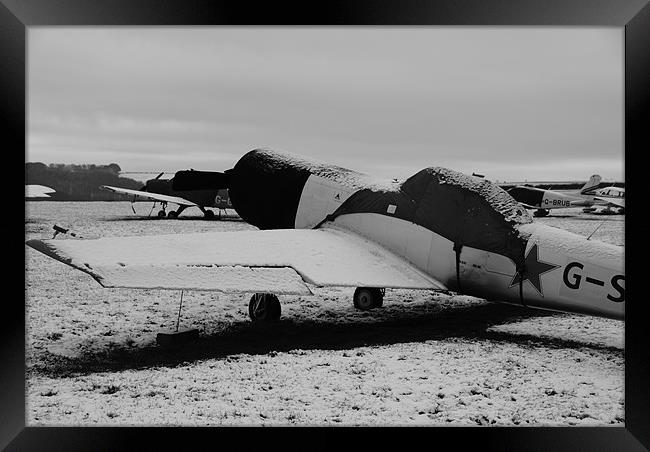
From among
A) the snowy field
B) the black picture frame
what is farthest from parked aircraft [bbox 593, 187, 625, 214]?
the black picture frame

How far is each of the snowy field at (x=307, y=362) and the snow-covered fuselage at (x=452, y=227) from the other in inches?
24.3

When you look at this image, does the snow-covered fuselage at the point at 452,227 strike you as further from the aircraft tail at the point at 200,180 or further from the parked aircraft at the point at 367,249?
the aircraft tail at the point at 200,180

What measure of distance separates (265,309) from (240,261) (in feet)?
5.38

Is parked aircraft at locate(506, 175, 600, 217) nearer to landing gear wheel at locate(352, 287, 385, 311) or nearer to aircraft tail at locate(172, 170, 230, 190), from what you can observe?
landing gear wheel at locate(352, 287, 385, 311)

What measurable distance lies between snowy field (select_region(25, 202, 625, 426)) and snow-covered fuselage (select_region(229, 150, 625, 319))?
62 centimetres

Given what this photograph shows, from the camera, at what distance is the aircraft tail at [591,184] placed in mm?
6613

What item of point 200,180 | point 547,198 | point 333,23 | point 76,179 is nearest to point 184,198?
point 200,180

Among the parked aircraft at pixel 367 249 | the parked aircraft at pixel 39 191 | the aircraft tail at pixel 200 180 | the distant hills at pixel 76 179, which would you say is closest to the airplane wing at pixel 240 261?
the parked aircraft at pixel 367 249

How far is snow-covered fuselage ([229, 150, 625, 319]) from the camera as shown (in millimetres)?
5465

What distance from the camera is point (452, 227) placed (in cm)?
628

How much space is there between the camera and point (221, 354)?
212 inches

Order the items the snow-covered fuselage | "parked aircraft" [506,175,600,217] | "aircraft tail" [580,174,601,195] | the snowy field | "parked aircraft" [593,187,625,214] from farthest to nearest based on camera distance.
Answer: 1. "parked aircraft" [506,175,600,217]
2. "aircraft tail" [580,174,601,195]
3. "parked aircraft" [593,187,625,214]
4. the snow-covered fuselage
5. the snowy field

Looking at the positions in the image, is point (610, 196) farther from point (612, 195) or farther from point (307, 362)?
point (307, 362)

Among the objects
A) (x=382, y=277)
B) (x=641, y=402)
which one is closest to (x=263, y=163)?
(x=382, y=277)
